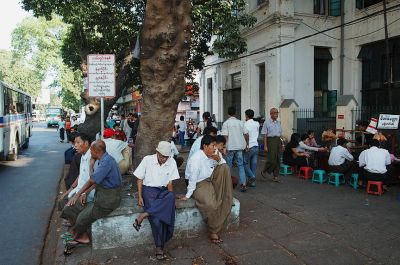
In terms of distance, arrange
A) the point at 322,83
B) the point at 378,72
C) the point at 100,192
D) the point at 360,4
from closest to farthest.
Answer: the point at 100,192 → the point at 378,72 → the point at 360,4 → the point at 322,83

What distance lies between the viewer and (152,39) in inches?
223

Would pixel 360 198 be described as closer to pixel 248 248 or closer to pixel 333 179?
pixel 333 179

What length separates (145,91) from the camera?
6.11 m

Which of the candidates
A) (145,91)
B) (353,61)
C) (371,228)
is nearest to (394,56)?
(353,61)

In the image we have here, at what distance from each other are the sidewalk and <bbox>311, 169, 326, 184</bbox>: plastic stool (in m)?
1.84

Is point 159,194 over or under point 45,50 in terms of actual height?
under

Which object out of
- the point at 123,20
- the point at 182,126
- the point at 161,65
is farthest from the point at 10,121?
the point at 161,65

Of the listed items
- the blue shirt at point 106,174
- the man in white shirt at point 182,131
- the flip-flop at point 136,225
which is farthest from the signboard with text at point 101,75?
the man in white shirt at point 182,131

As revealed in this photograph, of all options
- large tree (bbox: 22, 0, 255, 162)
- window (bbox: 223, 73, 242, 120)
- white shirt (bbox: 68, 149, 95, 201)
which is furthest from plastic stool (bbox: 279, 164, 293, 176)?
window (bbox: 223, 73, 242, 120)

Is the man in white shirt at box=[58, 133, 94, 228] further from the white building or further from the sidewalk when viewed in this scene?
the white building

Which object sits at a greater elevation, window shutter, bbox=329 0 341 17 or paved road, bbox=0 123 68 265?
window shutter, bbox=329 0 341 17

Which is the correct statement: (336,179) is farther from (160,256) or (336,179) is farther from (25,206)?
(25,206)

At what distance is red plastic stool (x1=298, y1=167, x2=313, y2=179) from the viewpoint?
32.2 feet

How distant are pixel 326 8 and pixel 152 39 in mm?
13680
